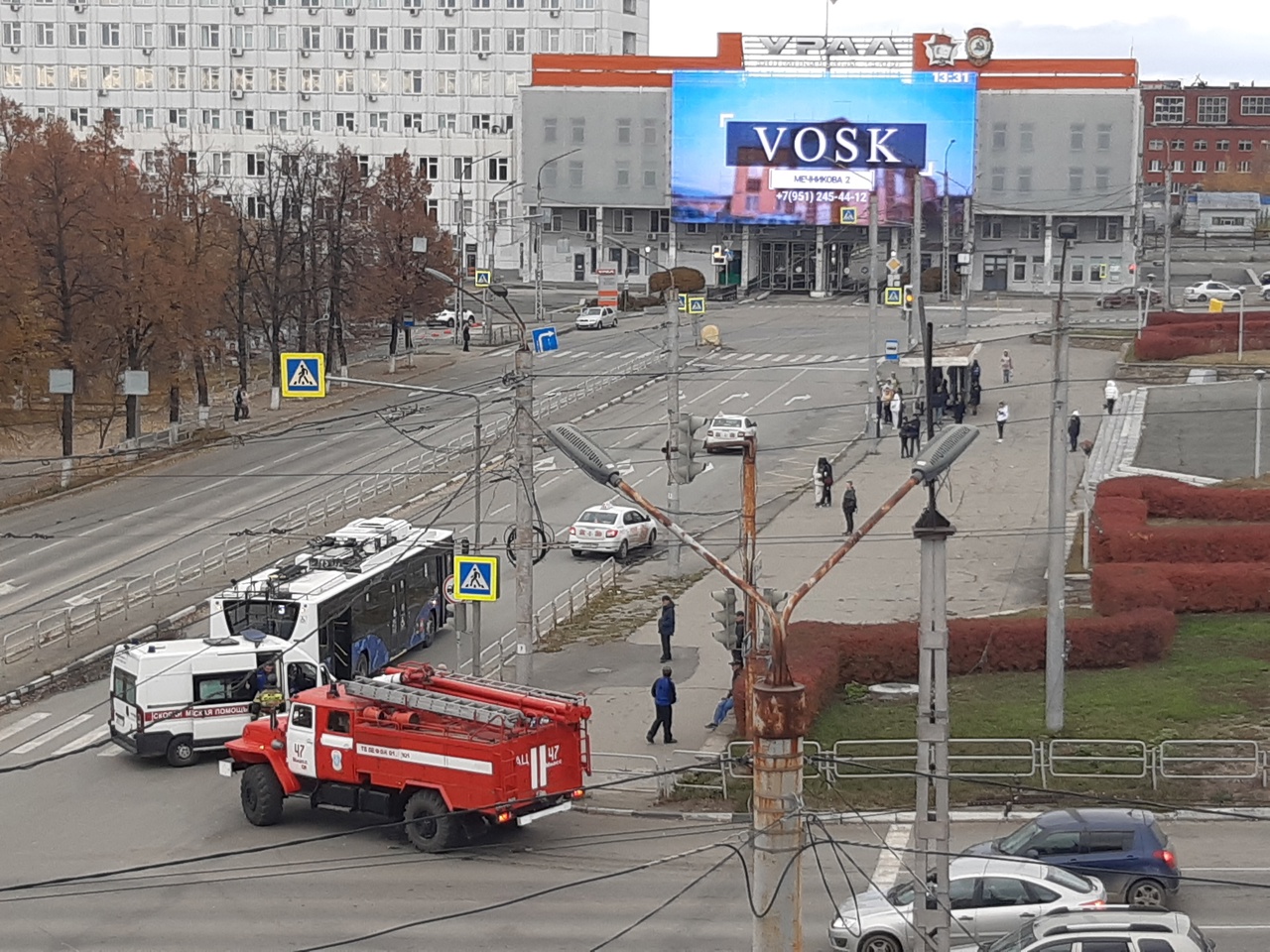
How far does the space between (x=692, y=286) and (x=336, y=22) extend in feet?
131

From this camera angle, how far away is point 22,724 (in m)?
31.8

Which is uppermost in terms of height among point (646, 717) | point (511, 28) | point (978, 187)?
point (511, 28)

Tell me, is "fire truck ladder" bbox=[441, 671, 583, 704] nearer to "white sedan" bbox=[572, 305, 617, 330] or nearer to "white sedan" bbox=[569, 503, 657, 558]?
"white sedan" bbox=[569, 503, 657, 558]

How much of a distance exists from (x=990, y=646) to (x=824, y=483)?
54.4 ft

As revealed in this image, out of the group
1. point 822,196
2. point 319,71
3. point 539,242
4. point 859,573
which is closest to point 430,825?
point 859,573

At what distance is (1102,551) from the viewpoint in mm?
37406

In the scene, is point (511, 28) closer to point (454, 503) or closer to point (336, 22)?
point (336, 22)

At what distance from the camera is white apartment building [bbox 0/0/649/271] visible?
437 feet

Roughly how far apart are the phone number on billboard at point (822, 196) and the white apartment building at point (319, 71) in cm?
2387

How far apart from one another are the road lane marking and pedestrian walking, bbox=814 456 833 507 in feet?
78.1

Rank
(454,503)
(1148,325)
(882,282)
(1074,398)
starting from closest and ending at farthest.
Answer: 1. (454,503)
2. (1074,398)
3. (1148,325)
4. (882,282)

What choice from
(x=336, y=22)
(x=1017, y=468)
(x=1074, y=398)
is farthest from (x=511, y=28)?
(x=1017, y=468)

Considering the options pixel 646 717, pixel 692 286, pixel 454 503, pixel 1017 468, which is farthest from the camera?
pixel 692 286

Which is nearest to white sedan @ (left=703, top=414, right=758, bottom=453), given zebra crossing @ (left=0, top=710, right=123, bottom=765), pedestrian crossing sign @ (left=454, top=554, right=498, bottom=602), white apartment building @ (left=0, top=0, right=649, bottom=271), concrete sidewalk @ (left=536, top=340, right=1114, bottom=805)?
concrete sidewalk @ (left=536, top=340, right=1114, bottom=805)
